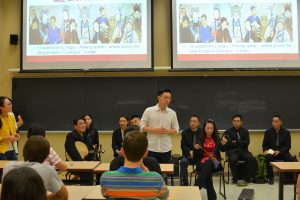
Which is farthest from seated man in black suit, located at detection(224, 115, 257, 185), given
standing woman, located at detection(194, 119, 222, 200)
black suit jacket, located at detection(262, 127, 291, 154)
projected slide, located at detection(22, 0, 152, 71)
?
projected slide, located at detection(22, 0, 152, 71)

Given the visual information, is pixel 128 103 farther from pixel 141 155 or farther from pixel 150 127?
pixel 141 155

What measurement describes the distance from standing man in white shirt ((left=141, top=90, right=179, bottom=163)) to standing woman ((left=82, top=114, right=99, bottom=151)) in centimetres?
172

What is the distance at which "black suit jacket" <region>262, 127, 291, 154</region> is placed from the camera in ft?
22.1

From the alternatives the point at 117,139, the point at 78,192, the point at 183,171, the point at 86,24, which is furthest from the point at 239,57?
the point at 78,192

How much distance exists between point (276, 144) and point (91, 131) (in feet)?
10.7

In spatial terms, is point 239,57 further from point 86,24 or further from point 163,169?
point 163,169

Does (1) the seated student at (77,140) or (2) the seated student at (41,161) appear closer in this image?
(2) the seated student at (41,161)

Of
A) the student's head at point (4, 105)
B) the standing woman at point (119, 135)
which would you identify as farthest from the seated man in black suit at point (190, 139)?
the student's head at point (4, 105)

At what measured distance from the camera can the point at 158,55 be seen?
288 inches

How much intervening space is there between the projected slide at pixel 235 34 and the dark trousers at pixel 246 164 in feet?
5.42

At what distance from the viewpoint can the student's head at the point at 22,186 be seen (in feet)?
4.04

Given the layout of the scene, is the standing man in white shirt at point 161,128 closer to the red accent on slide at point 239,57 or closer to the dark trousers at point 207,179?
the dark trousers at point 207,179

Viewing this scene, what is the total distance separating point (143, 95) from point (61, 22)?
6.85ft

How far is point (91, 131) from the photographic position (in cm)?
675
